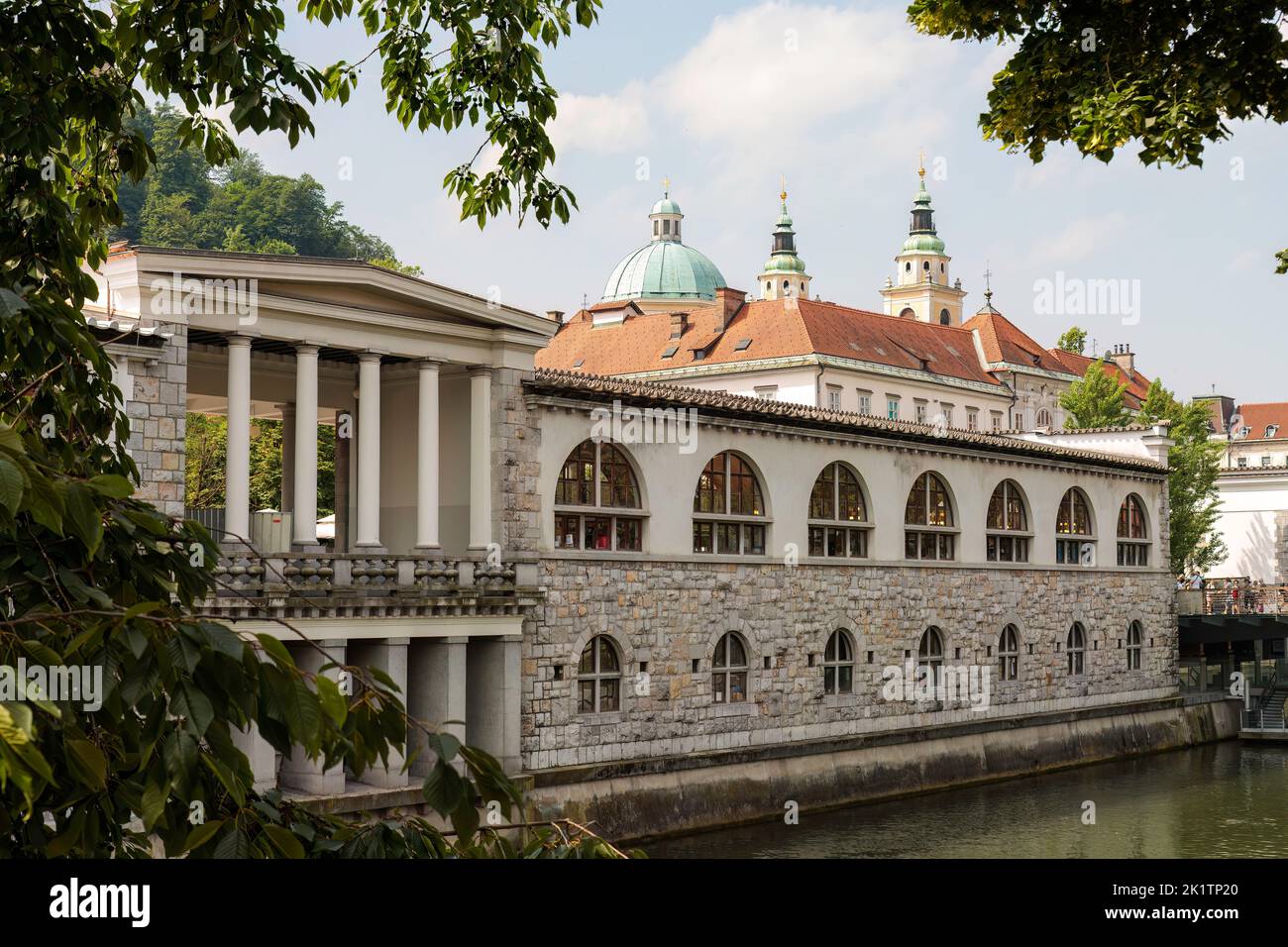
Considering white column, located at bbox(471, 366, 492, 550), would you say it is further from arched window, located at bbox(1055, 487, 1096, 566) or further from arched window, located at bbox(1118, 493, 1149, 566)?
arched window, located at bbox(1118, 493, 1149, 566)

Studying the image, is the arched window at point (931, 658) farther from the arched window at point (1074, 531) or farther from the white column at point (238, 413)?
the white column at point (238, 413)

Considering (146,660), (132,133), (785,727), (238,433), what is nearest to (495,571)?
(238,433)

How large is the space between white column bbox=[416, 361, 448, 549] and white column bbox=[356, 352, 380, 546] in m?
0.80

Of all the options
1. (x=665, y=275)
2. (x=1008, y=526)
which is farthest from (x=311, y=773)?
(x=665, y=275)

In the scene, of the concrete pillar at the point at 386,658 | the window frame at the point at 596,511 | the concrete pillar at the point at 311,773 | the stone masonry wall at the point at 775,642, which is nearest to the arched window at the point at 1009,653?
the stone masonry wall at the point at 775,642

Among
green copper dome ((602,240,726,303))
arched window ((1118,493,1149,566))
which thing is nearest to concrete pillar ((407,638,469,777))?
arched window ((1118,493,1149,566))

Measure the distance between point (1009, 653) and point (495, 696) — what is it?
1558 centimetres

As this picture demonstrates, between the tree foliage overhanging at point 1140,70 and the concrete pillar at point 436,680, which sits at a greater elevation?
the tree foliage overhanging at point 1140,70

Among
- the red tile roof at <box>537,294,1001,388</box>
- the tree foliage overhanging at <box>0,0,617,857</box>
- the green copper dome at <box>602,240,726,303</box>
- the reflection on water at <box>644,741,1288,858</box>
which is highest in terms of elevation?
the green copper dome at <box>602,240,726,303</box>

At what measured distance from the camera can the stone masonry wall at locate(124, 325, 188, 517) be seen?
62.5 feet

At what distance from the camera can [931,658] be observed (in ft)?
104

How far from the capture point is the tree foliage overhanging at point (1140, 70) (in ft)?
28.4

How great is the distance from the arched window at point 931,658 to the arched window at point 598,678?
9.09m

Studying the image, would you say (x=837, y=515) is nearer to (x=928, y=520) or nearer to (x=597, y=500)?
(x=928, y=520)
